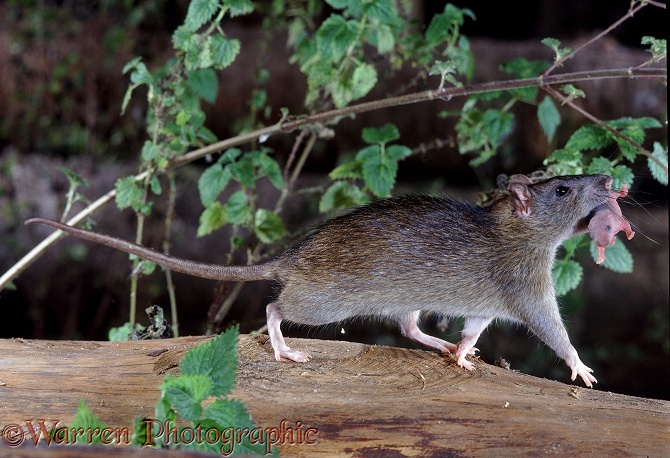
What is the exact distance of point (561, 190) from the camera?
268 centimetres

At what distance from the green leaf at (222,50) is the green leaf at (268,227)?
0.67m

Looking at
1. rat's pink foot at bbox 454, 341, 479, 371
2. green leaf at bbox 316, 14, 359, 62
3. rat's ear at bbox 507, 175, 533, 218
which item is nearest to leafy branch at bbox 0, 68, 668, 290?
green leaf at bbox 316, 14, 359, 62

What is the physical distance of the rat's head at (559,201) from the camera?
2.61 metres

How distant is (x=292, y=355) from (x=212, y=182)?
0.91 meters

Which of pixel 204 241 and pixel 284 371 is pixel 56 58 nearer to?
pixel 204 241

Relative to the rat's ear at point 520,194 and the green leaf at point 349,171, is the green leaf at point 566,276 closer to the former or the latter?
the rat's ear at point 520,194

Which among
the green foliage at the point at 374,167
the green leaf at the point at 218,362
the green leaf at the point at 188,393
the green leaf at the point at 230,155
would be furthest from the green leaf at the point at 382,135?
the green leaf at the point at 188,393

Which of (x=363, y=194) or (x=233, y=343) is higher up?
(x=363, y=194)

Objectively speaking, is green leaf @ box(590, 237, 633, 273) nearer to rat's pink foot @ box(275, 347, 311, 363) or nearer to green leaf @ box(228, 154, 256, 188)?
rat's pink foot @ box(275, 347, 311, 363)

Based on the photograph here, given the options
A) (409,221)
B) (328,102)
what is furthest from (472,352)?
(328,102)

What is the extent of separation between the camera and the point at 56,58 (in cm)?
568

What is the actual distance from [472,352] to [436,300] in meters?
0.23

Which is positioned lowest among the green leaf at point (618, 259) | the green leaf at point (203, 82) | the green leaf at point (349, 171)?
the green leaf at point (618, 259)

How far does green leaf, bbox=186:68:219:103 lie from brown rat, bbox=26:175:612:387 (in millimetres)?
753
